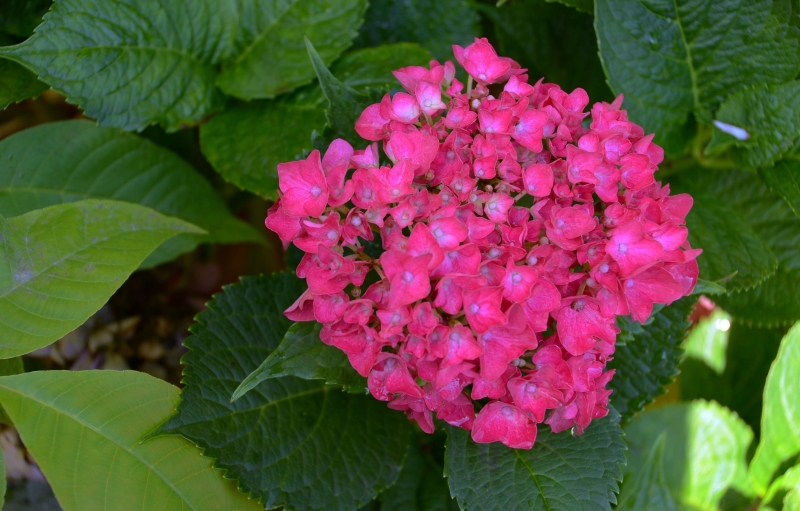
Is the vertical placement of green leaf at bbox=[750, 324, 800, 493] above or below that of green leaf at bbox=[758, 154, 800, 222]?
below

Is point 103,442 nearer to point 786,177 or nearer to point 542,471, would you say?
point 542,471

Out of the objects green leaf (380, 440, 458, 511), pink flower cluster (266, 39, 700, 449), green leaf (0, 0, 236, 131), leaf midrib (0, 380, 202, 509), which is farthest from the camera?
green leaf (380, 440, 458, 511)

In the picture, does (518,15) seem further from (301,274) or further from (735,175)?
(301,274)

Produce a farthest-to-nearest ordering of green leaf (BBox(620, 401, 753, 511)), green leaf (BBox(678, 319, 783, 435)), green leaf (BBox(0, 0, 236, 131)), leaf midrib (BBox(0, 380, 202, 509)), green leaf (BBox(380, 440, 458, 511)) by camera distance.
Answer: green leaf (BBox(678, 319, 783, 435)), green leaf (BBox(620, 401, 753, 511)), green leaf (BBox(380, 440, 458, 511)), green leaf (BBox(0, 0, 236, 131)), leaf midrib (BBox(0, 380, 202, 509))

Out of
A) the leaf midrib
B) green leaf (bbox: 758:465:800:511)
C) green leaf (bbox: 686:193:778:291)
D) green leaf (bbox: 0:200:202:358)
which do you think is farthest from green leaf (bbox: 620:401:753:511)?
green leaf (bbox: 0:200:202:358)

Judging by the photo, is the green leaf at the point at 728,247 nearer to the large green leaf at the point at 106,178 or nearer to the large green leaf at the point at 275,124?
the large green leaf at the point at 275,124

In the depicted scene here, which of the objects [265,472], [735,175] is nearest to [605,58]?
[735,175]

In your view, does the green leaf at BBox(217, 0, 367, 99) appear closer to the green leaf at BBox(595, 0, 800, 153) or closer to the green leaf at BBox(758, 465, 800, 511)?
the green leaf at BBox(595, 0, 800, 153)
